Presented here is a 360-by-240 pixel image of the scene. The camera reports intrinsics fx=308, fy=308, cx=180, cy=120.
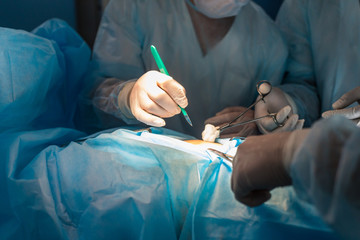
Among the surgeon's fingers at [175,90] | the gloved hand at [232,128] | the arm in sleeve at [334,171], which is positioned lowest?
the gloved hand at [232,128]

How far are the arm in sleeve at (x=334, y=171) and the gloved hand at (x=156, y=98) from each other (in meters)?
0.69

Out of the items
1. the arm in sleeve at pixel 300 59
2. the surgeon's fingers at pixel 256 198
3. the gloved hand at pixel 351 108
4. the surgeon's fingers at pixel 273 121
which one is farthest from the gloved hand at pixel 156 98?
the arm in sleeve at pixel 300 59

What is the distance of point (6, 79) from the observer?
121 centimetres

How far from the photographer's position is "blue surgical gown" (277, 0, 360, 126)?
1711 mm

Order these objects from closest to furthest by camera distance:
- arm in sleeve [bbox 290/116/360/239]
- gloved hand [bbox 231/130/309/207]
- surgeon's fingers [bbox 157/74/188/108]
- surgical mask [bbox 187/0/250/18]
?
arm in sleeve [bbox 290/116/360/239], gloved hand [bbox 231/130/309/207], surgeon's fingers [bbox 157/74/188/108], surgical mask [bbox 187/0/250/18]

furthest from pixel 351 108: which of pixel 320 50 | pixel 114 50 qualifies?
pixel 114 50

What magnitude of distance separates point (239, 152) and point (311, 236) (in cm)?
30

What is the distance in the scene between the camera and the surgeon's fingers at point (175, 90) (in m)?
1.28

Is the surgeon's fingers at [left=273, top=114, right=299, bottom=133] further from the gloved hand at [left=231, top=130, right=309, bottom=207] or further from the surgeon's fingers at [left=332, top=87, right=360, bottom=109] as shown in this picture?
the gloved hand at [left=231, top=130, right=309, bottom=207]

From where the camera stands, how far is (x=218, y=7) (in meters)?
1.70

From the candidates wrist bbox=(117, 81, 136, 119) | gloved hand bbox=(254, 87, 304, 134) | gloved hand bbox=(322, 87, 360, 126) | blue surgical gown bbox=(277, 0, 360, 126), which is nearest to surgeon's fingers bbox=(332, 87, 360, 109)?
gloved hand bbox=(322, 87, 360, 126)

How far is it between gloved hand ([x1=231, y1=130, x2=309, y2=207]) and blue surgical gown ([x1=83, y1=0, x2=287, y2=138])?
3.17ft

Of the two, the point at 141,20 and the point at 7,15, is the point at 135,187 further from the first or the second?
the point at 7,15

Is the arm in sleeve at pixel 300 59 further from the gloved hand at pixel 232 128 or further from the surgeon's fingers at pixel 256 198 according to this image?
the surgeon's fingers at pixel 256 198
